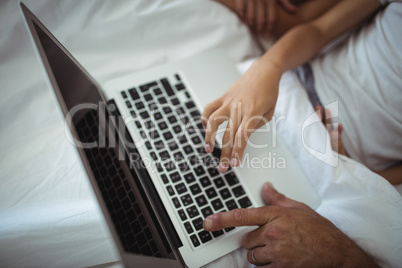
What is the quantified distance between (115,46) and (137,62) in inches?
3.3

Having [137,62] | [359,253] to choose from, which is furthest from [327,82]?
[137,62]

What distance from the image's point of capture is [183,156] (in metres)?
0.62

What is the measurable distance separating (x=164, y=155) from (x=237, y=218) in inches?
8.8

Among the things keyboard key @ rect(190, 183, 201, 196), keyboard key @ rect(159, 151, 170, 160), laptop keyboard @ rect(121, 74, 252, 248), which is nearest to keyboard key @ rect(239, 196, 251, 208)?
laptop keyboard @ rect(121, 74, 252, 248)

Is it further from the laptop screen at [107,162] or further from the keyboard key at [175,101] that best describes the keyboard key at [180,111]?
the laptop screen at [107,162]

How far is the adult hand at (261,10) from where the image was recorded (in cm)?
85

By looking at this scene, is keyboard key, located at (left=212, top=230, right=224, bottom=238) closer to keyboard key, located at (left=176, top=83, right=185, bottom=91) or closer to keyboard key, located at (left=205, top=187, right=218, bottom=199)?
keyboard key, located at (left=205, top=187, right=218, bottom=199)

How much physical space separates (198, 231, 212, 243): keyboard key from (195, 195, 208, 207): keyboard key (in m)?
0.06

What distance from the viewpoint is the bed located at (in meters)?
0.58

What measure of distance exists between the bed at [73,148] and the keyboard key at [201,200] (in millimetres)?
138

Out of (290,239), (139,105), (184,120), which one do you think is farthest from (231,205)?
(139,105)

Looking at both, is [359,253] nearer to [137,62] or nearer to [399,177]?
[399,177]

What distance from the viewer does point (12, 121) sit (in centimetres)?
71

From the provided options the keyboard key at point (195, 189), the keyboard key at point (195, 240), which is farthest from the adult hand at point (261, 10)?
the keyboard key at point (195, 240)
